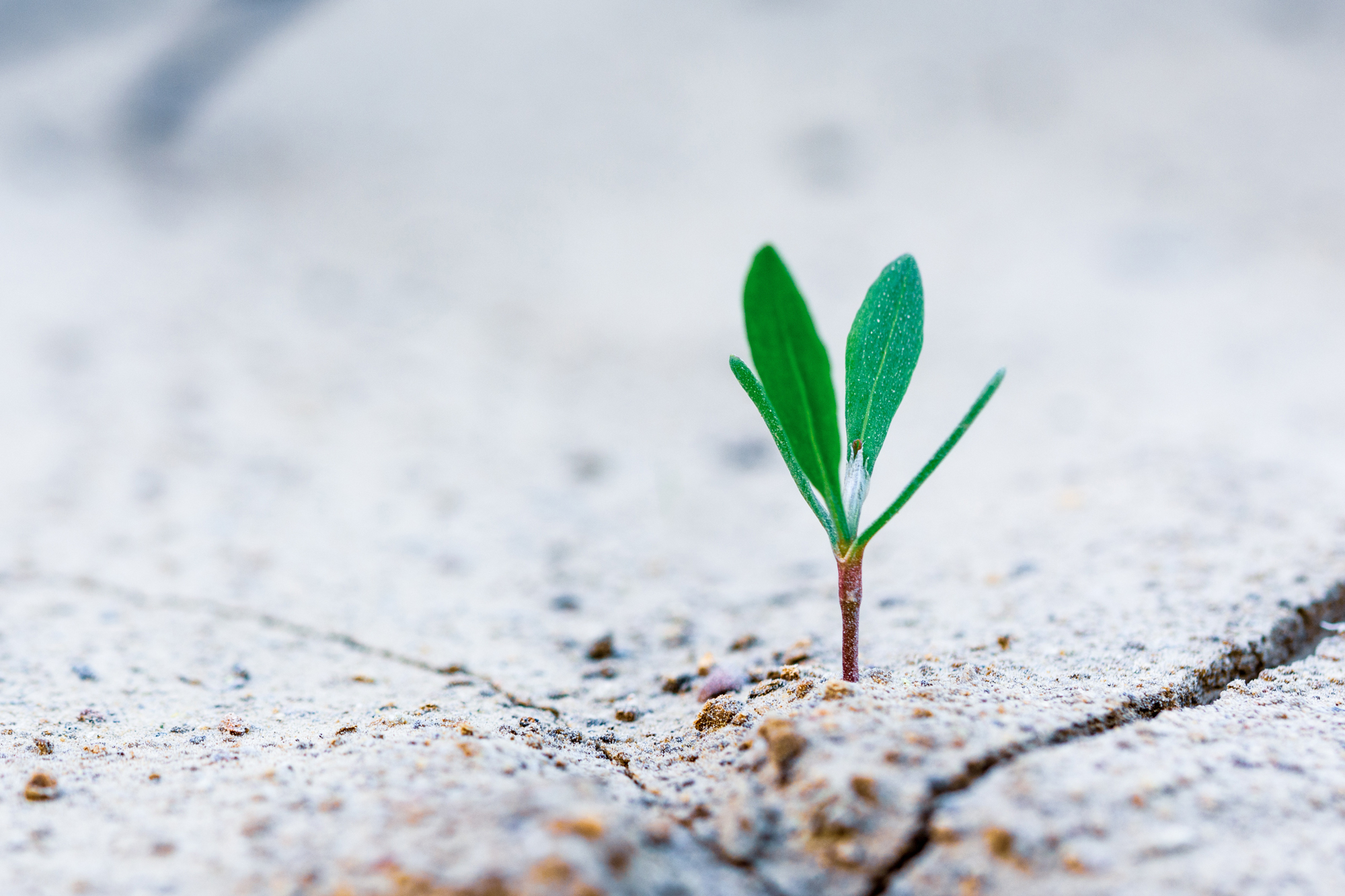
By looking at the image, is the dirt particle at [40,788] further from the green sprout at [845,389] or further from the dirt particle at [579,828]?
the green sprout at [845,389]

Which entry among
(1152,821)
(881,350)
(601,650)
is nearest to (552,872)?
(1152,821)

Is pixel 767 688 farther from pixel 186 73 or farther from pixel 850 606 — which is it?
pixel 186 73

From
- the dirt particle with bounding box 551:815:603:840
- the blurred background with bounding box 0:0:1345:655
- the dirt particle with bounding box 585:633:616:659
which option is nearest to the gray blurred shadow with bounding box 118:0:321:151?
the blurred background with bounding box 0:0:1345:655

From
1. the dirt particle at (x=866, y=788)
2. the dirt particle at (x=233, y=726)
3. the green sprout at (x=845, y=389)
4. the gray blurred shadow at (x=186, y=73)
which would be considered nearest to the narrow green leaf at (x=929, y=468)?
the green sprout at (x=845, y=389)

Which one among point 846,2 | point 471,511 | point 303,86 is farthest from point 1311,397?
point 303,86

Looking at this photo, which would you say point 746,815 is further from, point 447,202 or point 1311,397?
point 447,202

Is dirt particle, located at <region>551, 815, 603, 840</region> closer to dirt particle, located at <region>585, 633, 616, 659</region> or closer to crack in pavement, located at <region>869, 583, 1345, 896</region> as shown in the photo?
crack in pavement, located at <region>869, 583, 1345, 896</region>
